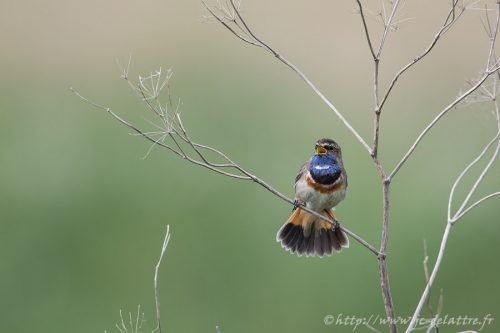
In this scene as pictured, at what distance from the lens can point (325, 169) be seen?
6.43 meters

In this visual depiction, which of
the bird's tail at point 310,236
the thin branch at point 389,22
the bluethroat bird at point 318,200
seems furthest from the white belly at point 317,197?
the thin branch at point 389,22

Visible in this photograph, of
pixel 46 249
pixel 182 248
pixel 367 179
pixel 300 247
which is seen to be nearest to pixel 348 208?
pixel 367 179

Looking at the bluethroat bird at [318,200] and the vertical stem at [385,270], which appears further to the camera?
the bluethroat bird at [318,200]

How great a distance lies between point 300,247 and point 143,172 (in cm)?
329

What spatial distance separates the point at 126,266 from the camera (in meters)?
8.65

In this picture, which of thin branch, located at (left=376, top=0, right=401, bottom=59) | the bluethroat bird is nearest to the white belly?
the bluethroat bird

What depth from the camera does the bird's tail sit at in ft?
21.9

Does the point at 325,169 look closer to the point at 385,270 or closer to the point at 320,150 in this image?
the point at 320,150

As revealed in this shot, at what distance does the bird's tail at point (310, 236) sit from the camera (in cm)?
667

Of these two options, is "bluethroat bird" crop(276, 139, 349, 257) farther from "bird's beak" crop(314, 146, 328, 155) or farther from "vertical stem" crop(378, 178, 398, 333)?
"vertical stem" crop(378, 178, 398, 333)

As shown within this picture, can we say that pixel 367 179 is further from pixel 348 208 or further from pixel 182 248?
pixel 182 248

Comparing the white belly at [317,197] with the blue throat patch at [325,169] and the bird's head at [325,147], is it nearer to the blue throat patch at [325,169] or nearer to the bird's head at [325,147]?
the blue throat patch at [325,169]

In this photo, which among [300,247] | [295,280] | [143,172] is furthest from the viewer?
[143,172]

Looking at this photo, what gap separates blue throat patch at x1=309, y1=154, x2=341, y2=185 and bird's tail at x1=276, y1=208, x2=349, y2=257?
349mm
